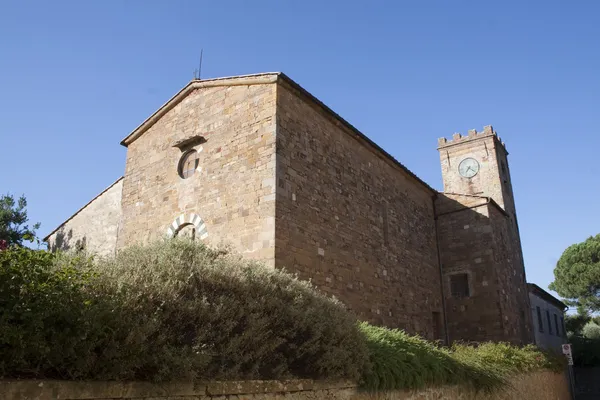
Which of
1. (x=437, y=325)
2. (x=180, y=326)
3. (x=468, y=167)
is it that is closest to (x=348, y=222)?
(x=437, y=325)

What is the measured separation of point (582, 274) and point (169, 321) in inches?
1470

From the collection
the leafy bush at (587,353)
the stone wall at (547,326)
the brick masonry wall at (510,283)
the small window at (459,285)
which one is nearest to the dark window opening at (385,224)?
the small window at (459,285)

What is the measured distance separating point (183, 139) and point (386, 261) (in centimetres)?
678

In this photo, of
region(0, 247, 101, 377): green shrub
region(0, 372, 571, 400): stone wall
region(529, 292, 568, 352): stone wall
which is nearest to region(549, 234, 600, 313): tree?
region(529, 292, 568, 352): stone wall

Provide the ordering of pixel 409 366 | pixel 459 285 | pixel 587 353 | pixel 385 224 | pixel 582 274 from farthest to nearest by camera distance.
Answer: pixel 582 274
pixel 587 353
pixel 459 285
pixel 385 224
pixel 409 366

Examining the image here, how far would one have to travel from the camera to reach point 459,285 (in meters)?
18.1

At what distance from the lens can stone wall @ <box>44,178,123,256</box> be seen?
1527cm

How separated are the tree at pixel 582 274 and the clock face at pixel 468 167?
14.6 meters

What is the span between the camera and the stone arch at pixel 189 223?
11460 millimetres

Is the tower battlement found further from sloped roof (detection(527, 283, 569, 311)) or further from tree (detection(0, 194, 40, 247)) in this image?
tree (detection(0, 194, 40, 247))

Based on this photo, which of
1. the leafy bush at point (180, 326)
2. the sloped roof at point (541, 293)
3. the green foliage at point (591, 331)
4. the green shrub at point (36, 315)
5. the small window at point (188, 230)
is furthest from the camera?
the green foliage at point (591, 331)

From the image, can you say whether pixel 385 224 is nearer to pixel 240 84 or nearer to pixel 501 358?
pixel 501 358

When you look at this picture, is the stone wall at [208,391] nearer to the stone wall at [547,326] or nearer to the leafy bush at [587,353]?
the stone wall at [547,326]

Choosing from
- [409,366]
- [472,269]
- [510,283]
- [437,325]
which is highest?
[472,269]
